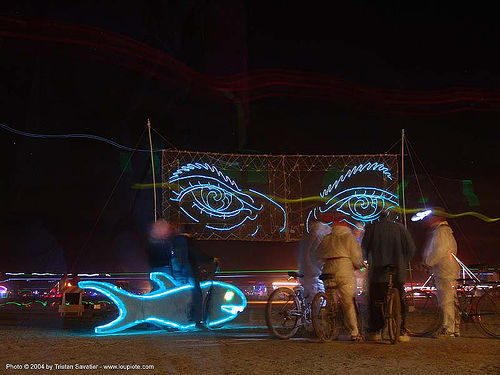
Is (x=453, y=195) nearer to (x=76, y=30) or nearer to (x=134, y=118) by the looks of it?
(x=134, y=118)

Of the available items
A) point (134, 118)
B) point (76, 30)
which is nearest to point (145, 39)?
point (76, 30)

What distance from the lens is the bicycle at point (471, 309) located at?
27.4ft

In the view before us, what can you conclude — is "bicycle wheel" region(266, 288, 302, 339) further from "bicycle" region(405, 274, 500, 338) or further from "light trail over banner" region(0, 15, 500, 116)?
"light trail over banner" region(0, 15, 500, 116)

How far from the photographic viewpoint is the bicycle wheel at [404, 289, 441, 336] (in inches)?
332

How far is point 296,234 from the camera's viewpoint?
815 inches

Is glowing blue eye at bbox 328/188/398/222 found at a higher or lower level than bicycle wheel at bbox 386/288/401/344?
higher

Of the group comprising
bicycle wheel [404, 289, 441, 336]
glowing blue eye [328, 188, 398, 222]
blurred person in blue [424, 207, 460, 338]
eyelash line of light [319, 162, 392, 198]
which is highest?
eyelash line of light [319, 162, 392, 198]

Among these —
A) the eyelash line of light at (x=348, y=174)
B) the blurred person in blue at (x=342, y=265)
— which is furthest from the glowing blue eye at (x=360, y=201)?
the blurred person in blue at (x=342, y=265)

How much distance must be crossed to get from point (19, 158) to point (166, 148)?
18.4 feet

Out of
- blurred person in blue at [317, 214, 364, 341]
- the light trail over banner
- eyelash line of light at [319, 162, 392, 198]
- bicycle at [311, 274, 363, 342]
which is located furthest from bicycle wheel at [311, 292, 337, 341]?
eyelash line of light at [319, 162, 392, 198]

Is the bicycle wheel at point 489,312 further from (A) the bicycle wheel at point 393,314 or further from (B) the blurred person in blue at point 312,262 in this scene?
(B) the blurred person in blue at point 312,262

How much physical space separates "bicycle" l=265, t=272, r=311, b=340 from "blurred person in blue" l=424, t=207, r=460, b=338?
6.19 ft

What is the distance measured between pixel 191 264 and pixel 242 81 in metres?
9.48

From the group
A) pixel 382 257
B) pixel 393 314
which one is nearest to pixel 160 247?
pixel 382 257
